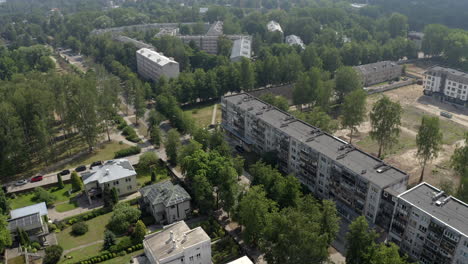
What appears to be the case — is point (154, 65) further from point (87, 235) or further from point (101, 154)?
point (87, 235)

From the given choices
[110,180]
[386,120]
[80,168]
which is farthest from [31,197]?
[386,120]

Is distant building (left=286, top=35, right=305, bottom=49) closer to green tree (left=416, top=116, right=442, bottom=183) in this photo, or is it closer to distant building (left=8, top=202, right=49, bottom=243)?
green tree (left=416, top=116, right=442, bottom=183)

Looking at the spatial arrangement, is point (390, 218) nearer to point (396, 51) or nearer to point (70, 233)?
point (70, 233)

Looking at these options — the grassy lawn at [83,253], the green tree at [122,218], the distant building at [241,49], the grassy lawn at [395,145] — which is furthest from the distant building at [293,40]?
the grassy lawn at [83,253]

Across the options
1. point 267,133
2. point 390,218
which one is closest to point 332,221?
point 390,218

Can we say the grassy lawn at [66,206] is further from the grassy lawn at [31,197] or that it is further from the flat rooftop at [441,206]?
the flat rooftop at [441,206]

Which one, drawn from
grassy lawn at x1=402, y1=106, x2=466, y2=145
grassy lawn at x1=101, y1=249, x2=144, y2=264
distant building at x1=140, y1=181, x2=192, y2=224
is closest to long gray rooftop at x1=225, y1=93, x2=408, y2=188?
distant building at x1=140, y1=181, x2=192, y2=224
